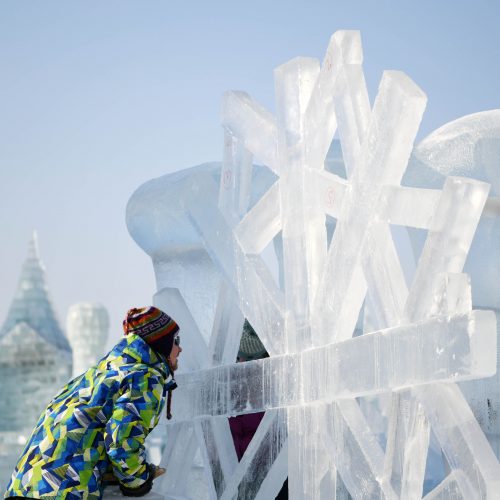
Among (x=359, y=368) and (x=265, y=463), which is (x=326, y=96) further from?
(x=265, y=463)

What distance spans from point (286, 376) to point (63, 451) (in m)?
0.72

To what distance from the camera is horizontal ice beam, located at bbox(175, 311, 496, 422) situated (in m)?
2.25

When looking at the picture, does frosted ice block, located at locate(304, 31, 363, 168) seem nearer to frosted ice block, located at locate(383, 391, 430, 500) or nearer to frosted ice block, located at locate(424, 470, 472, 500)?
frosted ice block, located at locate(383, 391, 430, 500)

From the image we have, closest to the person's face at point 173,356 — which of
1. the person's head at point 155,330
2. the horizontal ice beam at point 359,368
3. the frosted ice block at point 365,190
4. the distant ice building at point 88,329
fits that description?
the person's head at point 155,330

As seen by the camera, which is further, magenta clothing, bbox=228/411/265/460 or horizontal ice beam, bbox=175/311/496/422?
magenta clothing, bbox=228/411/265/460

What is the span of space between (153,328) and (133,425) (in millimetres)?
375

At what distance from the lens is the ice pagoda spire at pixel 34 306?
1709 cm

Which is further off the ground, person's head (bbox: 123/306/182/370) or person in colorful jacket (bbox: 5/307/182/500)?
person's head (bbox: 123/306/182/370)

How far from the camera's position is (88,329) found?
1702 cm

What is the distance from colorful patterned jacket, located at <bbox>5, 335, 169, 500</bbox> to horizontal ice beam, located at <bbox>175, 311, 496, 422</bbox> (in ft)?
1.24

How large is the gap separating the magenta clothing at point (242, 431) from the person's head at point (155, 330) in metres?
0.74

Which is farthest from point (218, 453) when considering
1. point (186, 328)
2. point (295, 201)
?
point (295, 201)

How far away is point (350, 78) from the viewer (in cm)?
292

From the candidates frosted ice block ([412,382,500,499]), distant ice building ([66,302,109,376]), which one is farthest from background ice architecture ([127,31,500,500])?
distant ice building ([66,302,109,376])
